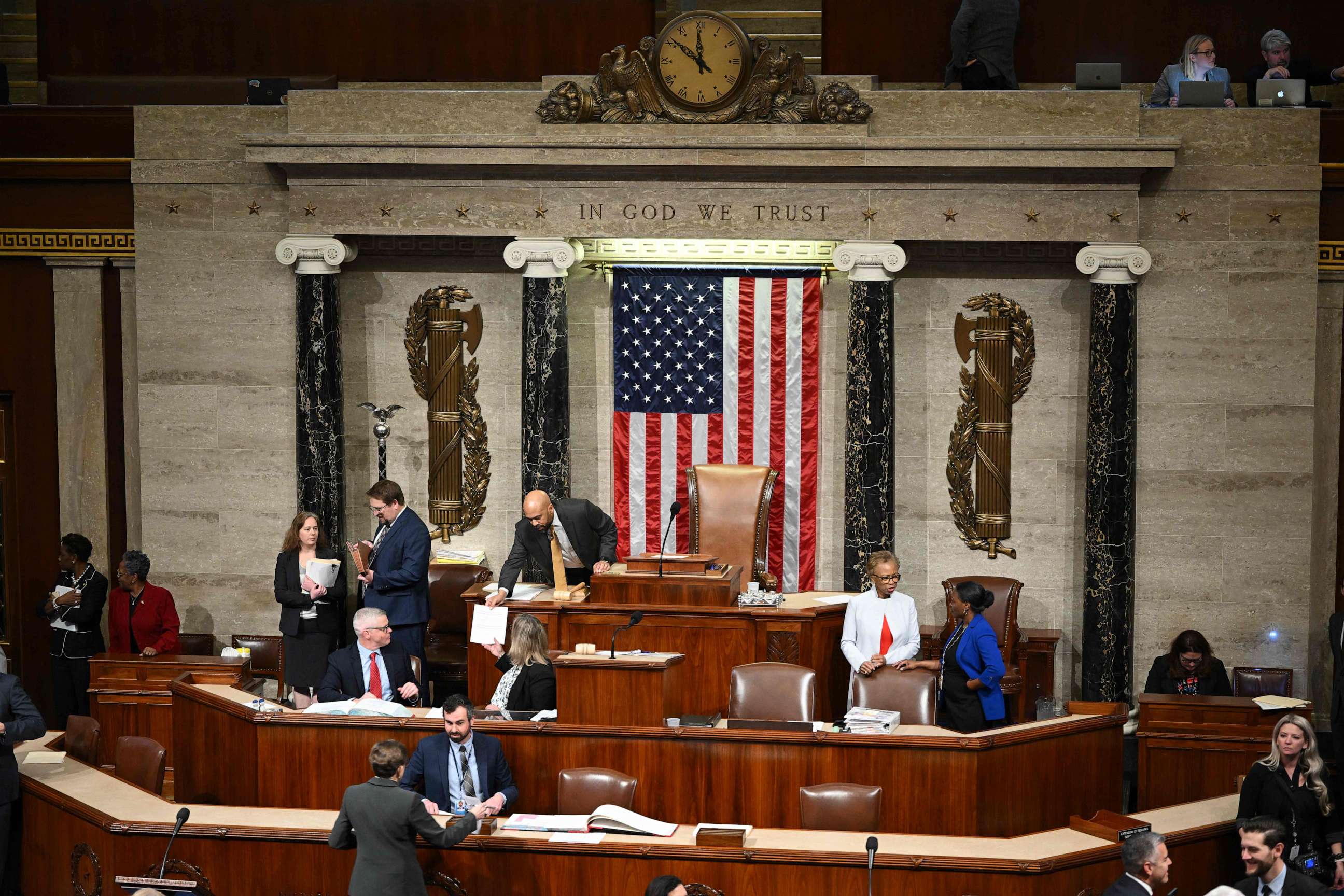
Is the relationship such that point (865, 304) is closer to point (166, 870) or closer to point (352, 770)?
point (352, 770)

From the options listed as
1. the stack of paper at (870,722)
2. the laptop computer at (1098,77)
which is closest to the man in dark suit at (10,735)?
the stack of paper at (870,722)

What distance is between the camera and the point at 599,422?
1186 centimetres

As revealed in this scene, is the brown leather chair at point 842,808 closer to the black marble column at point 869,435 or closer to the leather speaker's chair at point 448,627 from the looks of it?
the black marble column at point 869,435

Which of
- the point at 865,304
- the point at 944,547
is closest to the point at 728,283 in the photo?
the point at 865,304

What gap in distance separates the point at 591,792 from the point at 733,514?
4041 millimetres

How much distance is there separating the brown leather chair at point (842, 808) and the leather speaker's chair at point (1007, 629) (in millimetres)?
3412

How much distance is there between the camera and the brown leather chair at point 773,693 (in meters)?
8.09

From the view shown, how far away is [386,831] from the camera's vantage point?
6402 mm

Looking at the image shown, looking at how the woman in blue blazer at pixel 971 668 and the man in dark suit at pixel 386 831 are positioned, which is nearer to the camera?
the man in dark suit at pixel 386 831

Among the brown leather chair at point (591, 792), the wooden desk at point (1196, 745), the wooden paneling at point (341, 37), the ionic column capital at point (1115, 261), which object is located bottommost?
the wooden desk at point (1196, 745)

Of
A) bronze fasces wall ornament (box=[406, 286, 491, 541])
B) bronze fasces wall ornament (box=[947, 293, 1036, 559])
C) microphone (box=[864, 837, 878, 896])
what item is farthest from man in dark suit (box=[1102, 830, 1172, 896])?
bronze fasces wall ornament (box=[406, 286, 491, 541])

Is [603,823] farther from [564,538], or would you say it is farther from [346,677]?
[564,538]

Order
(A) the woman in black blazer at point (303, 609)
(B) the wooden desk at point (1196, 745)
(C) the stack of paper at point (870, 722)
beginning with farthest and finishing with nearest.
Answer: (A) the woman in black blazer at point (303, 609)
(B) the wooden desk at point (1196, 745)
(C) the stack of paper at point (870, 722)

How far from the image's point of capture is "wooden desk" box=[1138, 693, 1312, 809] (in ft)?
29.6
